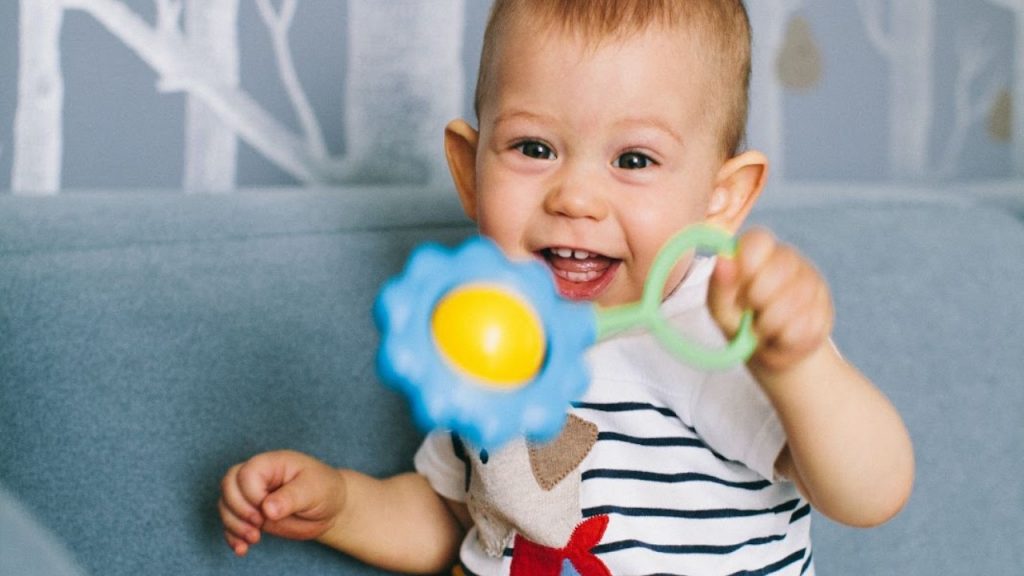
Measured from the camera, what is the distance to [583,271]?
30.0 inches

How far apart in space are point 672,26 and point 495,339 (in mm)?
303

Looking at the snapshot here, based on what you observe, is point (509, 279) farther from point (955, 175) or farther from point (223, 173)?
point (955, 175)

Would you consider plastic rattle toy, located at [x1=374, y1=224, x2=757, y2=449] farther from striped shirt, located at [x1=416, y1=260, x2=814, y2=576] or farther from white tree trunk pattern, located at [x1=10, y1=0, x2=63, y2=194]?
white tree trunk pattern, located at [x1=10, y1=0, x2=63, y2=194]

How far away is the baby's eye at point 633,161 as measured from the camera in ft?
2.49

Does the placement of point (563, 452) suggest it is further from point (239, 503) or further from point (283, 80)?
point (283, 80)

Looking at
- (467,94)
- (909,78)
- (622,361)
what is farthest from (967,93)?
(622,361)

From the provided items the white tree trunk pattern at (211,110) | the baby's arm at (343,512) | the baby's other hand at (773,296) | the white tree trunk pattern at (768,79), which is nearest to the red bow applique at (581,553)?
the baby's arm at (343,512)

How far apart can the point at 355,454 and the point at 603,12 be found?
0.39 m

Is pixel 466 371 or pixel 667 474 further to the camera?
pixel 667 474

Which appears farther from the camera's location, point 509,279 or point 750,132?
point 750,132

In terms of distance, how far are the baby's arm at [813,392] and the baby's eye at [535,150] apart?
0.69 feet

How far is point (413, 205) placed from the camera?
3.24 ft

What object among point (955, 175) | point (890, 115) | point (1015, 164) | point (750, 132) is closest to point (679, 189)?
point (750, 132)

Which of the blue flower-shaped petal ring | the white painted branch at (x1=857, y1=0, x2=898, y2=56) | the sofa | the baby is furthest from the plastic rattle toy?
the white painted branch at (x1=857, y1=0, x2=898, y2=56)
